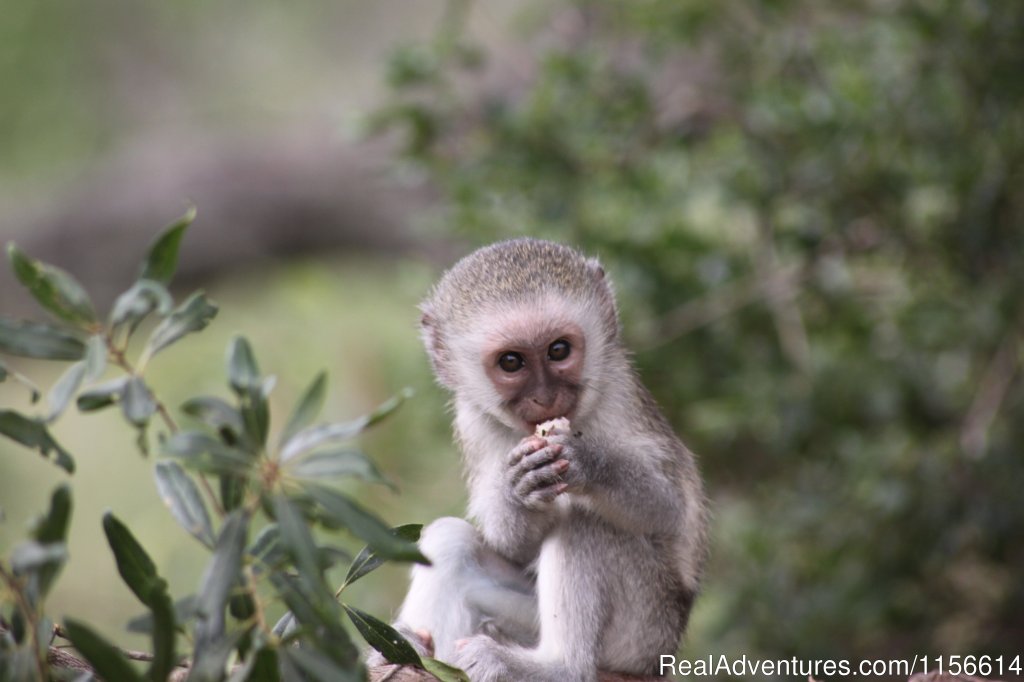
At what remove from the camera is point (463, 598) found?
397 centimetres

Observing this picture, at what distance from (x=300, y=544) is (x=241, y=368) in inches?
13.1

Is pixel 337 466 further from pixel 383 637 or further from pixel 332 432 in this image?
pixel 383 637

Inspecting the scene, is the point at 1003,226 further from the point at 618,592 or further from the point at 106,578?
the point at 106,578

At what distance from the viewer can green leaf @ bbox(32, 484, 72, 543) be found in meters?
2.04

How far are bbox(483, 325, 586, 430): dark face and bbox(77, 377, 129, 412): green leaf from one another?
1.77 m

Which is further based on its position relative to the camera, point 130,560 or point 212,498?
point 130,560

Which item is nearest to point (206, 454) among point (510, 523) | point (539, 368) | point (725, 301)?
point (510, 523)

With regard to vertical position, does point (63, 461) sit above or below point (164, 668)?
above

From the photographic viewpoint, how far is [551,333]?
3871mm

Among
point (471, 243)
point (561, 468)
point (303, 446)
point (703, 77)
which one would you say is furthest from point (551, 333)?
point (703, 77)

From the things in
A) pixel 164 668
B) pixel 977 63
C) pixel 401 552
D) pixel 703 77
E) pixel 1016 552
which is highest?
pixel 703 77

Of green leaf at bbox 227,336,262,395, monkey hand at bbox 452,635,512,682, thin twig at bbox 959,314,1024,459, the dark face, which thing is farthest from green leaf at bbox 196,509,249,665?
thin twig at bbox 959,314,1024,459

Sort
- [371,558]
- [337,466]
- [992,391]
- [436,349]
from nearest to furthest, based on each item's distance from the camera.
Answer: [337,466] < [371,558] < [436,349] < [992,391]

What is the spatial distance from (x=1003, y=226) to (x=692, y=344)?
4.94ft
